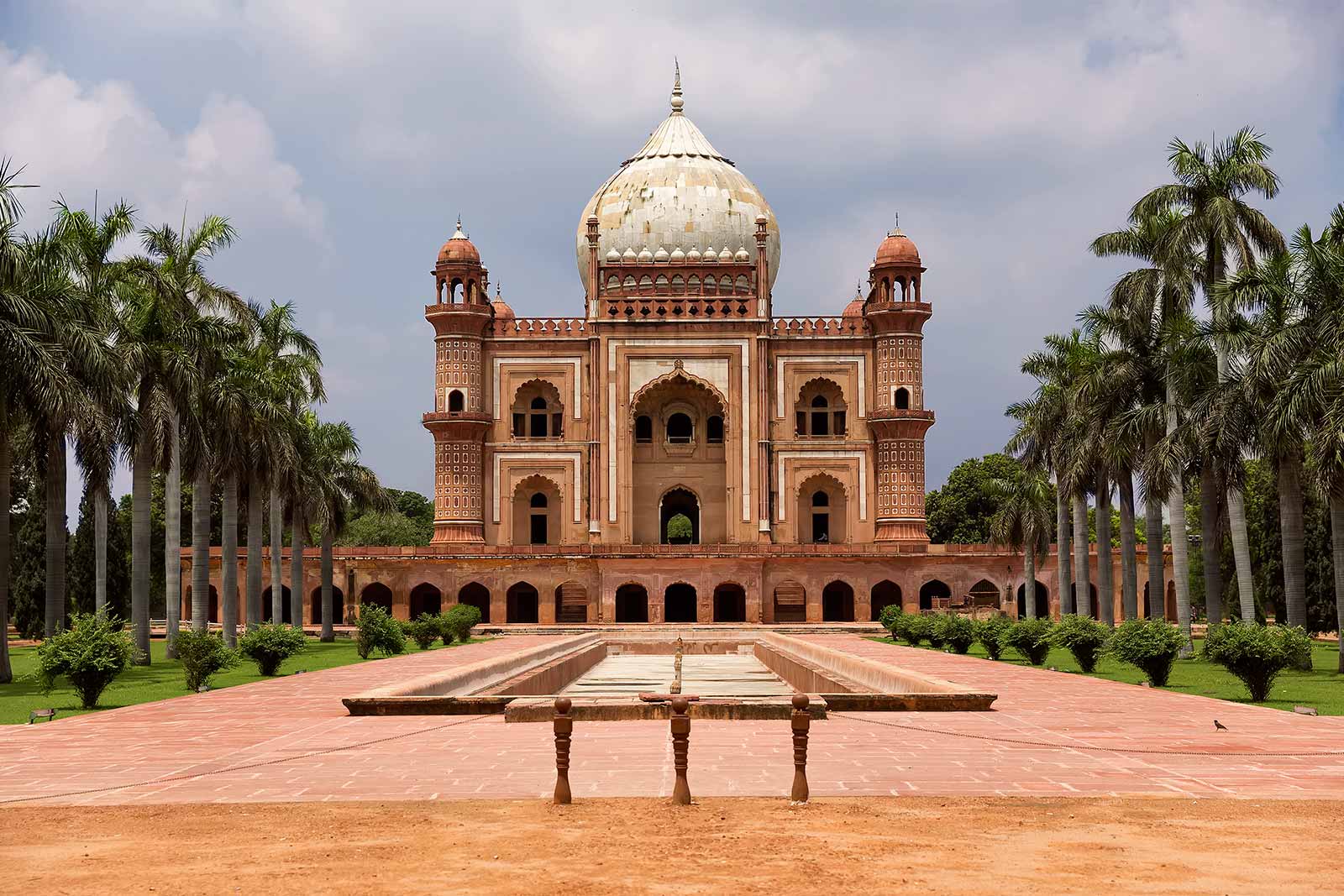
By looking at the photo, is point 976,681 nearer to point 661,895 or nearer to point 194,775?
point 194,775

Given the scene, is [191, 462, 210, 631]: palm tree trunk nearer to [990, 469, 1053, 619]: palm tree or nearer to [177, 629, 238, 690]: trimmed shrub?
[177, 629, 238, 690]: trimmed shrub

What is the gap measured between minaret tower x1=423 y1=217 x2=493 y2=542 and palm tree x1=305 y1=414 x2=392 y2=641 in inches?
298

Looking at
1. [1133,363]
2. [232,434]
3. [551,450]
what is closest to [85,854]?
[232,434]

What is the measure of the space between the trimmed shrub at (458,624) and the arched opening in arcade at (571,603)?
1008 cm

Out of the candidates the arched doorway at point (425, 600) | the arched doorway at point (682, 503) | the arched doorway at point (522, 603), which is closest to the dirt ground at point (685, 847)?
the arched doorway at point (425, 600)

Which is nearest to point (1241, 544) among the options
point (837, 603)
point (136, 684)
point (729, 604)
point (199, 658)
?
point (199, 658)

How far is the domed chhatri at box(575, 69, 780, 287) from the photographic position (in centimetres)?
5084

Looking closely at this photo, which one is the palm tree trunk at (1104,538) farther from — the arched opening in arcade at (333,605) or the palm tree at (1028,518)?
the arched opening in arcade at (333,605)

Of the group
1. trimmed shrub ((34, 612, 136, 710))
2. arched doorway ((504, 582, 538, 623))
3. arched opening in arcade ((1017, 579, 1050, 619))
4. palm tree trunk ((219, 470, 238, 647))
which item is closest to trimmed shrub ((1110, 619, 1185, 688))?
trimmed shrub ((34, 612, 136, 710))

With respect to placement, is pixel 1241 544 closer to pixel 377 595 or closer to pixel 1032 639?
pixel 1032 639

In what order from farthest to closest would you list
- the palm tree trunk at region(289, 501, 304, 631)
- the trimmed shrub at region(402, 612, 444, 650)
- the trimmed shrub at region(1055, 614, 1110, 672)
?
the palm tree trunk at region(289, 501, 304, 631), the trimmed shrub at region(402, 612, 444, 650), the trimmed shrub at region(1055, 614, 1110, 672)

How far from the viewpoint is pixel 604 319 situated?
156ft

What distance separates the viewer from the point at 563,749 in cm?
830

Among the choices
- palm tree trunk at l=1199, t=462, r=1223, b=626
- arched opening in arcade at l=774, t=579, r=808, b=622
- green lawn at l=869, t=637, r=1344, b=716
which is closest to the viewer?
green lawn at l=869, t=637, r=1344, b=716
